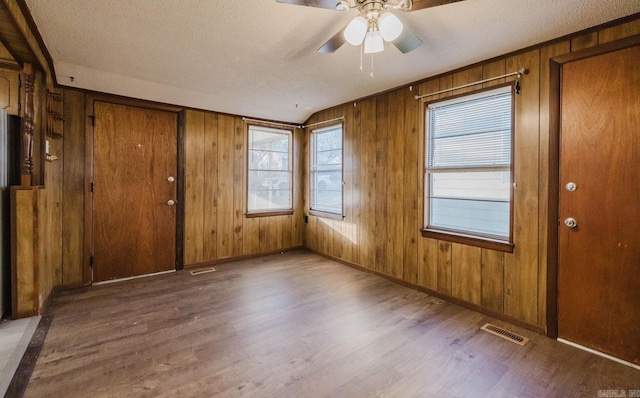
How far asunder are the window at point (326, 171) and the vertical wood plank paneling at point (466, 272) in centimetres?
185

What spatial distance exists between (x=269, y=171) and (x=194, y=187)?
1.26 meters

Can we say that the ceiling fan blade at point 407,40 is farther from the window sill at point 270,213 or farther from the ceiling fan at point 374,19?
the window sill at point 270,213

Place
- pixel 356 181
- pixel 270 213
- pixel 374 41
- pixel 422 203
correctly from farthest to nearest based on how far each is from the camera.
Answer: pixel 270 213 → pixel 356 181 → pixel 422 203 → pixel 374 41

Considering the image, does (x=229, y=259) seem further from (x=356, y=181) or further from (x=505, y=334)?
(x=505, y=334)

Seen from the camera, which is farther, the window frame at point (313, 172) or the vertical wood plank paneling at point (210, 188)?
the window frame at point (313, 172)

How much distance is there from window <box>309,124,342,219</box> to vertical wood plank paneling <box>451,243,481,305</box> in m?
1.85

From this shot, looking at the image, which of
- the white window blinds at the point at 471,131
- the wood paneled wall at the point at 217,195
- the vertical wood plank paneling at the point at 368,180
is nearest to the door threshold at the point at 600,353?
the white window blinds at the point at 471,131

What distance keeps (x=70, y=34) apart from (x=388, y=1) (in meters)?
2.48

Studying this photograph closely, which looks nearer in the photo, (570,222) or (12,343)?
(12,343)

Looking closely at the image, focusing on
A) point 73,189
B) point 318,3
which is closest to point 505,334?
point 318,3

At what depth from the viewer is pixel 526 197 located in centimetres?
255

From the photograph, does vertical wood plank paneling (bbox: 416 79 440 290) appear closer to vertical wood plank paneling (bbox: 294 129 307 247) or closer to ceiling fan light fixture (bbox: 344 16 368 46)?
ceiling fan light fixture (bbox: 344 16 368 46)

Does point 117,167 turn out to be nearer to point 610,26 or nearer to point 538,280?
point 538,280

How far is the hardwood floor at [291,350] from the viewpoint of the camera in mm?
1798
